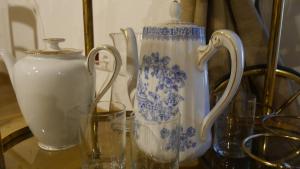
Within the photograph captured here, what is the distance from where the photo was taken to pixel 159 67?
16.3 inches

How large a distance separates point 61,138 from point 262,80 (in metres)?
0.44

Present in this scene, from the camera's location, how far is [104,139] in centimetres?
49

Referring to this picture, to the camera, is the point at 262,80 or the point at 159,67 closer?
the point at 159,67

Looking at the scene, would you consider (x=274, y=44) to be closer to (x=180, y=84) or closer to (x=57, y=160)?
(x=180, y=84)

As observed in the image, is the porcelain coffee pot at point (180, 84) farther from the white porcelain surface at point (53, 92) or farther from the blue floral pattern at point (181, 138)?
the white porcelain surface at point (53, 92)

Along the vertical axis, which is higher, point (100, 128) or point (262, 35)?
point (262, 35)

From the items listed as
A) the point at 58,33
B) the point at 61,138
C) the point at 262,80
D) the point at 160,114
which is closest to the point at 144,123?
the point at 160,114

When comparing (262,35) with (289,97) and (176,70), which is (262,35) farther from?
(176,70)

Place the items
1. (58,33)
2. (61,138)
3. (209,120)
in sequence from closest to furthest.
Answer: (209,120) < (61,138) < (58,33)

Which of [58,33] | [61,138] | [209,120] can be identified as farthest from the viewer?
[58,33]

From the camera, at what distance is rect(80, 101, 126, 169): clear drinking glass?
0.44 metres

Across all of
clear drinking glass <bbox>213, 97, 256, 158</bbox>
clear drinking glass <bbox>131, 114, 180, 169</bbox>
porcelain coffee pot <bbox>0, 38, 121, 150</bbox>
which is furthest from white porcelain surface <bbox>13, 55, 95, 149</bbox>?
clear drinking glass <bbox>213, 97, 256, 158</bbox>

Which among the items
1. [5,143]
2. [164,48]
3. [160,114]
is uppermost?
[164,48]

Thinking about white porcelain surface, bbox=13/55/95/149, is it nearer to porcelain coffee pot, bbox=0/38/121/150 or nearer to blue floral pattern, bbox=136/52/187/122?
porcelain coffee pot, bbox=0/38/121/150
